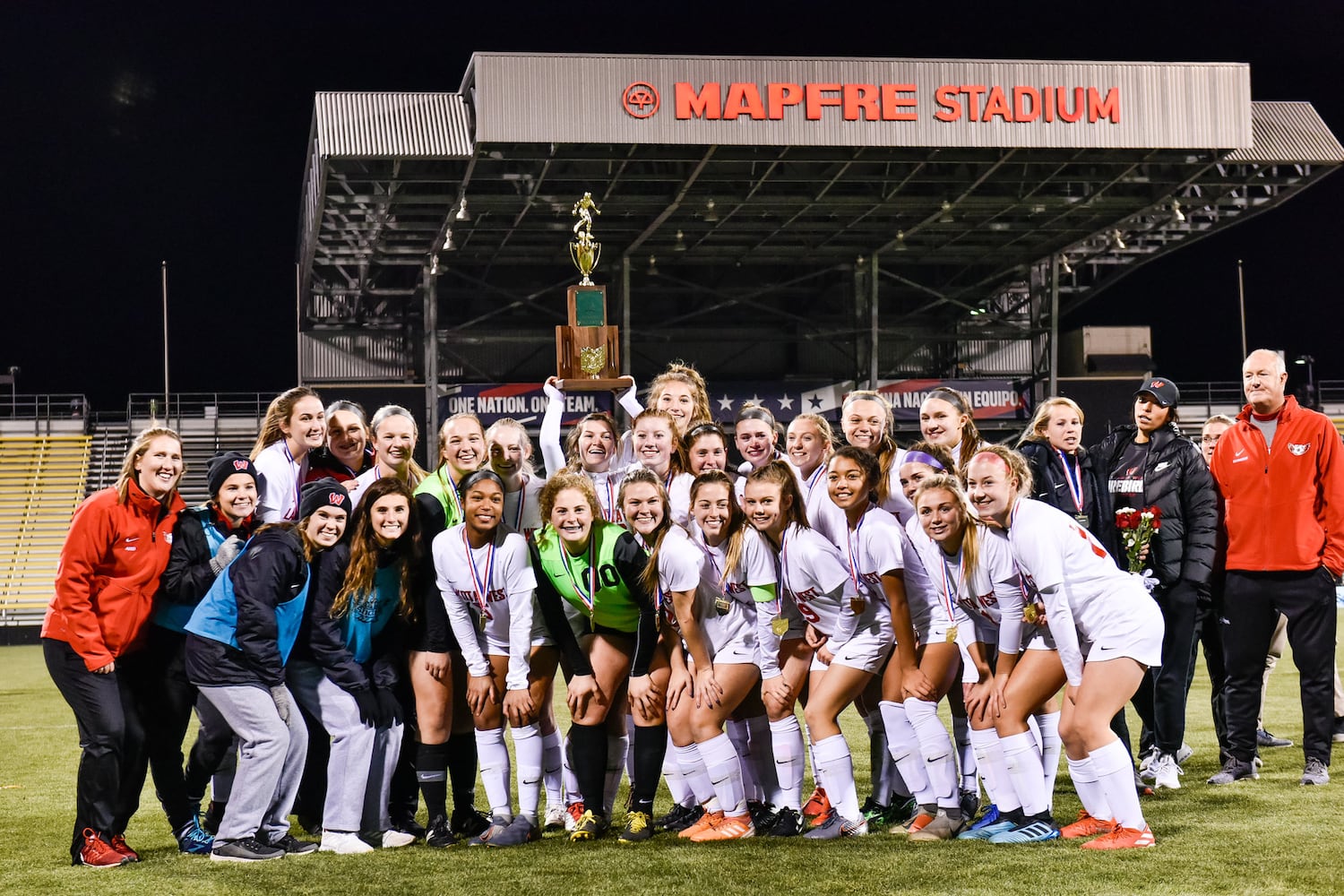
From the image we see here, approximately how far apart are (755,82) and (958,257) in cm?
1033

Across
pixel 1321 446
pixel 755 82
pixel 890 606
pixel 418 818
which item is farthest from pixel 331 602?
pixel 755 82

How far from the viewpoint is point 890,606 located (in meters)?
5.54

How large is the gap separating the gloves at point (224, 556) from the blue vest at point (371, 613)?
588mm

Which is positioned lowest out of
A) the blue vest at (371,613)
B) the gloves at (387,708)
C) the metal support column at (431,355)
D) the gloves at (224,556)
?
the gloves at (387,708)

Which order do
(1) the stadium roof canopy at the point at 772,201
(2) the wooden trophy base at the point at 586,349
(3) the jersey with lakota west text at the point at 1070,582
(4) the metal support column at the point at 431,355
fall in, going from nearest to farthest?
(3) the jersey with lakota west text at the point at 1070,582, (2) the wooden trophy base at the point at 586,349, (1) the stadium roof canopy at the point at 772,201, (4) the metal support column at the point at 431,355

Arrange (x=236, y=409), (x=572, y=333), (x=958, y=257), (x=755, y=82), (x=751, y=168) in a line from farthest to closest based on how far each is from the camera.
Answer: (x=236, y=409) < (x=958, y=257) < (x=751, y=168) < (x=755, y=82) < (x=572, y=333)

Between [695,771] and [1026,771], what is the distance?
4.75 ft

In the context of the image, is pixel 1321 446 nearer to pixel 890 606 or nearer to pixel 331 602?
pixel 890 606

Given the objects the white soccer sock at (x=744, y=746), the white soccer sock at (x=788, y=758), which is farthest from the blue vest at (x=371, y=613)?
the white soccer sock at (x=788, y=758)

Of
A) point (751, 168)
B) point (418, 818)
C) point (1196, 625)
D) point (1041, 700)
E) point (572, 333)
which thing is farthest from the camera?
point (751, 168)

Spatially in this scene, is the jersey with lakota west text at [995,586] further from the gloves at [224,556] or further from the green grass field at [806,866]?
the gloves at [224,556]

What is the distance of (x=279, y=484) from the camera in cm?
618

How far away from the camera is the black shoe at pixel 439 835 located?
565 cm

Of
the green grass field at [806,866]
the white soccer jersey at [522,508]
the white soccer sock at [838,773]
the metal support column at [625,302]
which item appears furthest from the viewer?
the metal support column at [625,302]
